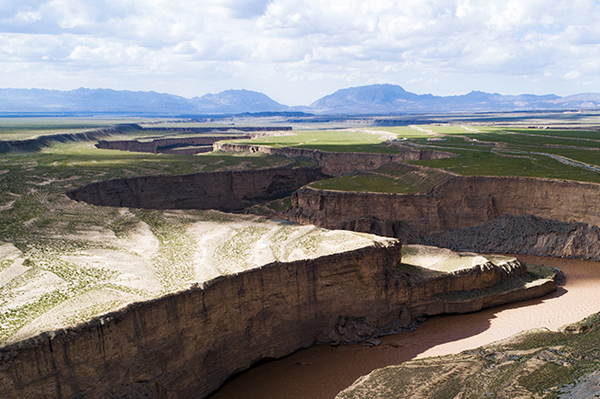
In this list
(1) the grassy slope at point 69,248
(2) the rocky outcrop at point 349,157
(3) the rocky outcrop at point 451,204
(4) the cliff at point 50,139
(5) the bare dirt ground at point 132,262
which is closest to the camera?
(5) the bare dirt ground at point 132,262

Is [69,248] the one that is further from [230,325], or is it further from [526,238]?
[526,238]

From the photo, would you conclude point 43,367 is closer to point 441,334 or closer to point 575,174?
point 441,334

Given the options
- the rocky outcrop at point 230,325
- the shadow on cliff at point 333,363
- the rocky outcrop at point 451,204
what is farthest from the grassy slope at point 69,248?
the rocky outcrop at point 451,204

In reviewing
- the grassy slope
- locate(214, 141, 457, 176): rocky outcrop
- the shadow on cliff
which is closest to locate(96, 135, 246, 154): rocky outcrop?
locate(214, 141, 457, 176): rocky outcrop

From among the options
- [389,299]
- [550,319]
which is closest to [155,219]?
[389,299]

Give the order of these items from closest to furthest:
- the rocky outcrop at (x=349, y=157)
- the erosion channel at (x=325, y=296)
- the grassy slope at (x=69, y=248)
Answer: the erosion channel at (x=325, y=296)
the grassy slope at (x=69, y=248)
the rocky outcrop at (x=349, y=157)

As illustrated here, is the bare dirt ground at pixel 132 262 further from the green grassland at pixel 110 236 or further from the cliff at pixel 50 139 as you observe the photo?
the cliff at pixel 50 139
